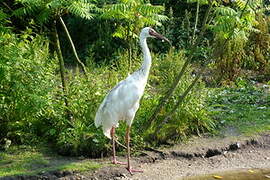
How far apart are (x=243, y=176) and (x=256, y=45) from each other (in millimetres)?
6809

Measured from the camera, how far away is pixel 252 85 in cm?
1187

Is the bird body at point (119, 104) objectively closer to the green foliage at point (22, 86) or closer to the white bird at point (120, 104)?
the white bird at point (120, 104)

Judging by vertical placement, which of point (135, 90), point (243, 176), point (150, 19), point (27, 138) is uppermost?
point (150, 19)

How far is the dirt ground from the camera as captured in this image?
22.7 feet

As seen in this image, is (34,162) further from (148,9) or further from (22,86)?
(148,9)

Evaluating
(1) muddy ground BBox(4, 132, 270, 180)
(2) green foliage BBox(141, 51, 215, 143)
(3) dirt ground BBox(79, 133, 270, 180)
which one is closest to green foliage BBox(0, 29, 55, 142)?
(1) muddy ground BBox(4, 132, 270, 180)

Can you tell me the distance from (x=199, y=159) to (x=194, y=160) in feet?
0.29

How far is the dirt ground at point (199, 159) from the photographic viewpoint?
6.93m

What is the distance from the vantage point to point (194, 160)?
7555 millimetres

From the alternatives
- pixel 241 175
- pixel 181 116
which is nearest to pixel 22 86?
pixel 181 116

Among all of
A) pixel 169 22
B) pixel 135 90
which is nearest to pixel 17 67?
pixel 135 90

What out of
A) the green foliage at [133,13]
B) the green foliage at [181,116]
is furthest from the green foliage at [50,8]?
the green foliage at [181,116]

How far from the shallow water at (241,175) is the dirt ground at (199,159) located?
94 millimetres

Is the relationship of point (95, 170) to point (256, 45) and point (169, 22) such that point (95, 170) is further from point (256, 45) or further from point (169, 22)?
point (169, 22)
